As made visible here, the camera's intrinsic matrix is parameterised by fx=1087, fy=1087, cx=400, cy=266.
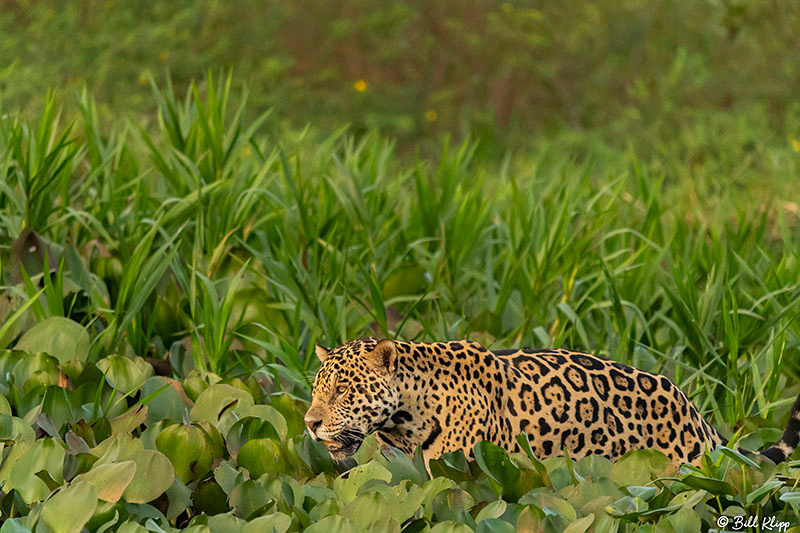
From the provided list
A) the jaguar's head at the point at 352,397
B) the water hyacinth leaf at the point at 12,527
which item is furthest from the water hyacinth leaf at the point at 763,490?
the water hyacinth leaf at the point at 12,527

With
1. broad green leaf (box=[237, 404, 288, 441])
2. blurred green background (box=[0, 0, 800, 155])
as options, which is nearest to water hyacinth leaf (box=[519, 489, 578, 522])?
broad green leaf (box=[237, 404, 288, 441])

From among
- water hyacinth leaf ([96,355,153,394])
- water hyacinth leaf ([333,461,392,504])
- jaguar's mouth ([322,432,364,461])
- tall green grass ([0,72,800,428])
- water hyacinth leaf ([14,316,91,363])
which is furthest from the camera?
tall green grass ([0,72,800,428])

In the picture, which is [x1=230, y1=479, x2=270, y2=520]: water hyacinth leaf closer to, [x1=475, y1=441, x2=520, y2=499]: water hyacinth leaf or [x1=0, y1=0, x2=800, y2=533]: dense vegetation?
[x1=0, y1=0, x2=800, y2=533]: dense vegetation

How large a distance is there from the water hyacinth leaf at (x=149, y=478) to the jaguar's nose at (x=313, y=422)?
43cm

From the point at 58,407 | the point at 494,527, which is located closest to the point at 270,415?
the point at 58,407

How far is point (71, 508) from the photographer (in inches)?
99.0

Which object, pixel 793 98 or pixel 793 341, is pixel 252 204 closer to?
pixel 793 341

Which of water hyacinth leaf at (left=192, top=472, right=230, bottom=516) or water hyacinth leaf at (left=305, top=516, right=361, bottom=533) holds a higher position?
water hyacinth leaf at (left=305, top=516, right=361, bottom=533)

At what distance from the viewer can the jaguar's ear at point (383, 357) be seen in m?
3.05

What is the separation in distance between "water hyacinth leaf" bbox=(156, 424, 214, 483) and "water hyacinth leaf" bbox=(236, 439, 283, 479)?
10 centimetres

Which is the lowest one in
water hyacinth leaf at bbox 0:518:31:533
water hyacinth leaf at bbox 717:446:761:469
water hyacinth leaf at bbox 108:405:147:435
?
water hyacinth leaf at bbox 108:405:147:435

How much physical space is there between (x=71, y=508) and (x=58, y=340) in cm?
136

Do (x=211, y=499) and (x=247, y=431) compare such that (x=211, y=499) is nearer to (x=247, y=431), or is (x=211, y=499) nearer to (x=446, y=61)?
(x=247, y=431)

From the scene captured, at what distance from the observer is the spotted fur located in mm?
3057
